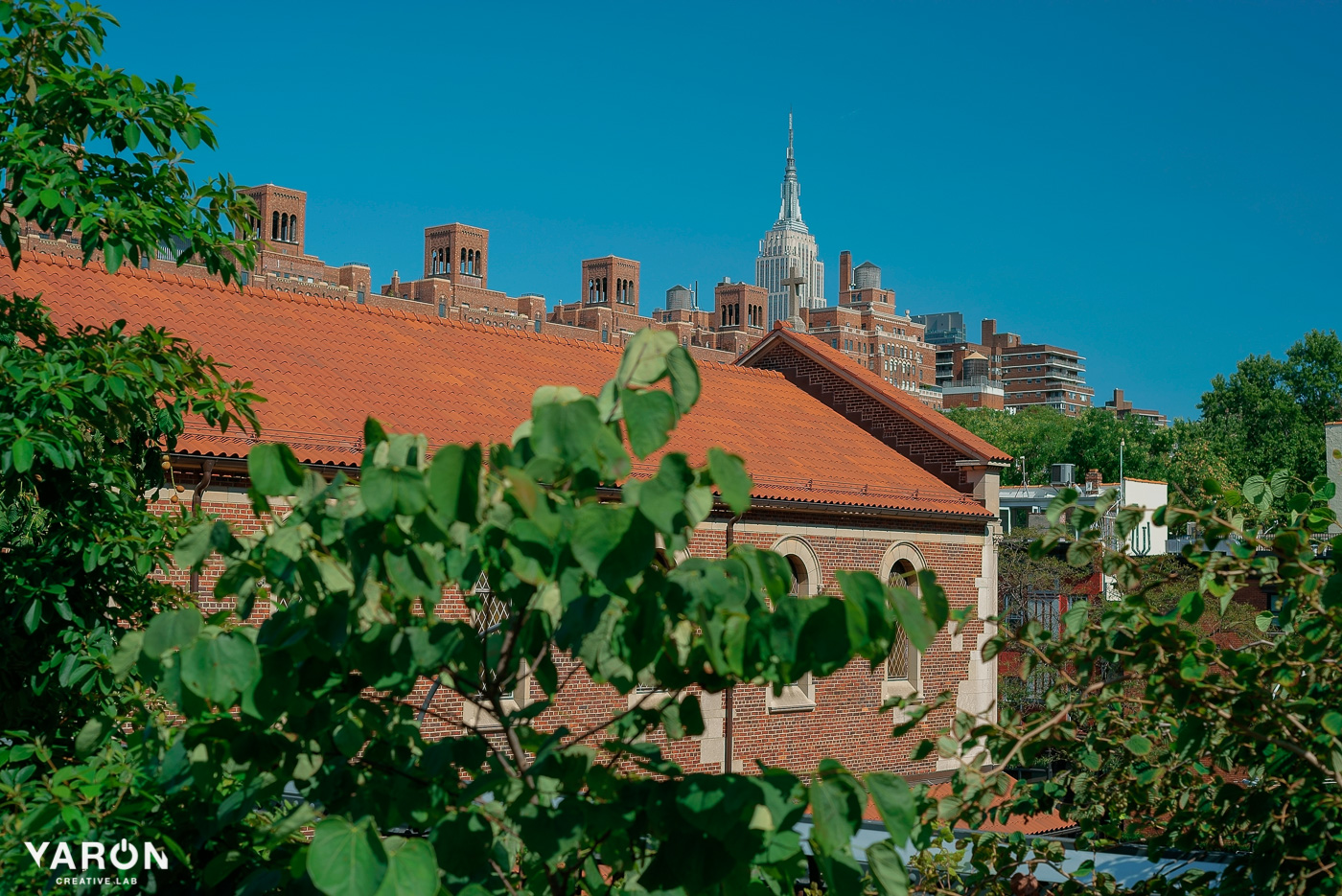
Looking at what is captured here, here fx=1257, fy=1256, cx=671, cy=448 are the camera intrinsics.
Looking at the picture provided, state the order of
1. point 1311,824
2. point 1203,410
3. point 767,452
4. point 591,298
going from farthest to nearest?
point 591,298 → point 1203,410 → point 767,452 → point 1311,824

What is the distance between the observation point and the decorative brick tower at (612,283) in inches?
6821

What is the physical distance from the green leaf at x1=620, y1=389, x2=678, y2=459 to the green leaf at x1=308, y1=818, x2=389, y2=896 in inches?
44.6

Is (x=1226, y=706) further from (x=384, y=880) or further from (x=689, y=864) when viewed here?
(x=384, y=880)

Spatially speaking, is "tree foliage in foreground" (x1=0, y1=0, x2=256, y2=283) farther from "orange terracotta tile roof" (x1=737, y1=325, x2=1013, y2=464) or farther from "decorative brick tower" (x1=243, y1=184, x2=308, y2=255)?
"decorative brick tower" (x1=243, y1=184, x2=308, y2=255)

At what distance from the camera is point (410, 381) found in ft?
66.2

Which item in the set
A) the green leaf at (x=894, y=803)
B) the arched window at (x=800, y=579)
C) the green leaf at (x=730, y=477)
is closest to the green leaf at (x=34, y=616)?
the green leaf at (x=730, y=477)

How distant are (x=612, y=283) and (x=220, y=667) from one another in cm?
17211

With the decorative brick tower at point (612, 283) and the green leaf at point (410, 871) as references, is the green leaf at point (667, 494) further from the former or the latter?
the decorative brick tower at point (612, 283)

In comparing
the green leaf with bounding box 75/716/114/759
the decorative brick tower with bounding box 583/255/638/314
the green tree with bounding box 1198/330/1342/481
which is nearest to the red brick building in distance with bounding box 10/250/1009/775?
the green leaf with bounding box 75/716/114/759

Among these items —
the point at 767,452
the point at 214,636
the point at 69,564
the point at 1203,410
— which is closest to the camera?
the point at 214,636

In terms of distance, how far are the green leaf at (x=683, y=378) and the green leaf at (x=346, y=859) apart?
1315mm

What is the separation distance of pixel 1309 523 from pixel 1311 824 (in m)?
1.38

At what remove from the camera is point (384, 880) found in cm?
290

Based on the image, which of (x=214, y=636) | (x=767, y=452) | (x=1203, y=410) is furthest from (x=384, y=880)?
(x=1203, y=410)
